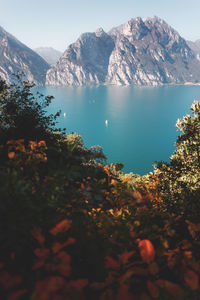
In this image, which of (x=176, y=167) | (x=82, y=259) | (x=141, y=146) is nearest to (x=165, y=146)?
(x=141, y=146)

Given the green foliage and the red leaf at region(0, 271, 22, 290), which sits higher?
the green foliage

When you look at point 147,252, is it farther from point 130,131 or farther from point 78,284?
point 130,131

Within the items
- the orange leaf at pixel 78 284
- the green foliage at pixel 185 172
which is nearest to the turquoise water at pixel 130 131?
the green foliage at pixel 185 172

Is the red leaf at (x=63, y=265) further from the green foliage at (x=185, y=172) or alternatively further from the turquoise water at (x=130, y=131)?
the turquoise water at (x=130, y=131)

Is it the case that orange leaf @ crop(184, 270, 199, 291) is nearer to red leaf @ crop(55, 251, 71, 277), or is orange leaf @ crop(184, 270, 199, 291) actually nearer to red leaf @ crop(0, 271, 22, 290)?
red leaf @ crop(55, 251, 71, 277)

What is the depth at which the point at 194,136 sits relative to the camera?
998 centimetres

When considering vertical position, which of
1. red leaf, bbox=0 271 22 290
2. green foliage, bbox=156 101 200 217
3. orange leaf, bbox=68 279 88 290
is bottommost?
orange leaf, bbox=68 279 88 290

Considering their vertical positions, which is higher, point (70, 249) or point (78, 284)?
point (70, 249)

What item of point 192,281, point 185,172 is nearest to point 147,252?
point 192,281

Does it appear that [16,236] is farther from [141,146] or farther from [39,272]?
[141,146]

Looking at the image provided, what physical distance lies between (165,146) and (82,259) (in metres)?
102

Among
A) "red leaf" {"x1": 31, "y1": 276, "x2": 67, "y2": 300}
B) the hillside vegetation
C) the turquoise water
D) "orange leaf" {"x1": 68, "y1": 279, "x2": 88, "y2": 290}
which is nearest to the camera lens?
"red leaf" {"x1": 31, "y1": 276, "x2": 67, "y2": 300}

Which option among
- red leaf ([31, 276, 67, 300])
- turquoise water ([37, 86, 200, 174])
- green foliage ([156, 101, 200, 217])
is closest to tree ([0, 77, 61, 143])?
green foliage ([156, 101, 200, 217])

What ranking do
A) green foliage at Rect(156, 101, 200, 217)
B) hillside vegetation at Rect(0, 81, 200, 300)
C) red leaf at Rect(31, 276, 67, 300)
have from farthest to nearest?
green foliage at Rect(156, 101, 200, 217)
hillside vegetation at Rect(0, 81, 200, 300)
red leaf at Rect(31, 276, 67, 300)
